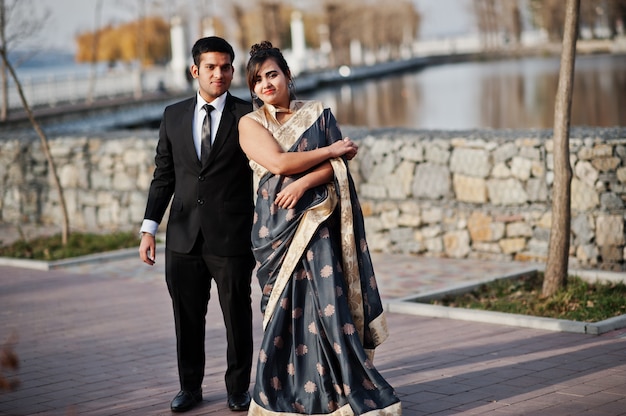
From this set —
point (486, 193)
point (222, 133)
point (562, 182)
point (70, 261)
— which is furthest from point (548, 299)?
point (70, 261)

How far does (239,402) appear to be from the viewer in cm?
574

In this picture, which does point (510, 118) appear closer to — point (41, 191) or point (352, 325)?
point (41, 191)

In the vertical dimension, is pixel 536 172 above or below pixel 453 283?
above

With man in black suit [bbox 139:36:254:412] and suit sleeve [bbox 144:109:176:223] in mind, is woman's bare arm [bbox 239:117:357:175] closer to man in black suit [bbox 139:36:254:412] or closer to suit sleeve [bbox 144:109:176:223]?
man in black suit [bbox 139:36:254:412]

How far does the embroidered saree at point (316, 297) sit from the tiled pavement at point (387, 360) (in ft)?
2.00

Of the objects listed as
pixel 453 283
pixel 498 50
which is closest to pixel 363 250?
pixel 453 283

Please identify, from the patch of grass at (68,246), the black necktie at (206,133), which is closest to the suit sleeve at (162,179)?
the black necktie at (206,133)

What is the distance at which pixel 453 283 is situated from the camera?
9.45m

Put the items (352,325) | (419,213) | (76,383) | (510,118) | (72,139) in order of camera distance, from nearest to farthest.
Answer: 1. (352,325)
2. (76,383)
3. (419,213)
4. (72,139)
5. (510,118)

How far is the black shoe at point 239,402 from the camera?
18.8ft

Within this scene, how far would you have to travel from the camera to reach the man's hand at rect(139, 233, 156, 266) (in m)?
5.70

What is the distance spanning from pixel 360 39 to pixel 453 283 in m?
110

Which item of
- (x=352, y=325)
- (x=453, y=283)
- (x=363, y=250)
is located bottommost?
(x=453, y=283)

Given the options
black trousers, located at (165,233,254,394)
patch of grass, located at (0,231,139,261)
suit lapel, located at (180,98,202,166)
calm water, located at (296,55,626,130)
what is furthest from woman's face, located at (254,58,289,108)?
calm water, located at (296,55,626,130)
